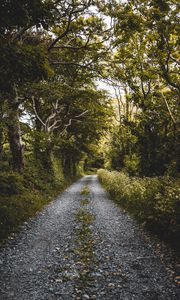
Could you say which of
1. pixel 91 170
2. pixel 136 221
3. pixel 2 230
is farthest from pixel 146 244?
pixel 91 170

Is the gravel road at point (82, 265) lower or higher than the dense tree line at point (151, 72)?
lower

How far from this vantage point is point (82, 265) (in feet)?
21.5

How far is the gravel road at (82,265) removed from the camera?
5.18m

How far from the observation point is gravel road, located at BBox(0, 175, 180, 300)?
5184 millimetres

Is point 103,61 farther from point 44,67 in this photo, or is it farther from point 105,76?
point 44,67

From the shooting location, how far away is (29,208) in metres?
13.3

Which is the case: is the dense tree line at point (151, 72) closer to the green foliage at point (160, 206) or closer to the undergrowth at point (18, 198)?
the green foliage at point (160, 206)

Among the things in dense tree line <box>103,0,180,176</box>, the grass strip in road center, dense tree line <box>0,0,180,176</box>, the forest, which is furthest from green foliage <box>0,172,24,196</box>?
dense tree line <box>103,0,180,176</box>

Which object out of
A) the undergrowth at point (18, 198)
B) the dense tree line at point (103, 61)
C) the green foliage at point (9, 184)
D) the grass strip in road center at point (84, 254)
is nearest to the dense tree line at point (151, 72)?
the dense tree line at point (103, 61)

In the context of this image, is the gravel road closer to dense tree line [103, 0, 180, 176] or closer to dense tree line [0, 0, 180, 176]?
dense tree line [103, 0, 180, 176]

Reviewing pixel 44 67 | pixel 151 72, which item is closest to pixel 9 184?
pixel 44 67

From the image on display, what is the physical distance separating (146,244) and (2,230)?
15.6ft

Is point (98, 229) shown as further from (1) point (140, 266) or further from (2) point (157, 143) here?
(2) point (157, 143)

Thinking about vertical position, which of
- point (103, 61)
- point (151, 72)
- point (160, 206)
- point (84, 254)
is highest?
point (103, 61)
